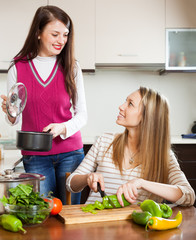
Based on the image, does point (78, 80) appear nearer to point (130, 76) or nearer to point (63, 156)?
point (63, 156)

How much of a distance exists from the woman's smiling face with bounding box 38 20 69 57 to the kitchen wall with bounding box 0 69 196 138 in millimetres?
1720

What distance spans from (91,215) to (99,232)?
12cm

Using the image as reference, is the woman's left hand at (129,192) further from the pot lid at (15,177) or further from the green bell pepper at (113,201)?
the pot lid at (15,177)

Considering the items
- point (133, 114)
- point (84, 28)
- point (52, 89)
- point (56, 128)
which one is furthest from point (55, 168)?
point (84, 28)

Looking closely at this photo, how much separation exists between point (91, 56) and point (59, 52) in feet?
4.50

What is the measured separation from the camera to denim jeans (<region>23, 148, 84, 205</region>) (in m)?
2.01

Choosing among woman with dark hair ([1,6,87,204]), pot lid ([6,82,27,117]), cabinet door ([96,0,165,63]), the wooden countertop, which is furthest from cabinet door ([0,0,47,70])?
the wooden countertop

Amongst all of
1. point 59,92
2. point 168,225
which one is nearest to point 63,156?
point 59,92

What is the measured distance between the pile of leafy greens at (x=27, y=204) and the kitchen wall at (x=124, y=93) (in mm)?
2545

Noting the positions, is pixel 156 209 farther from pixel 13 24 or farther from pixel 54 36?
pixel 13 24

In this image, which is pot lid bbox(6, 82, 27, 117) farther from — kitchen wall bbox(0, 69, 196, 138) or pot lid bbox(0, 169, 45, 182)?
kitchen wall bbox(0, 69, 196, 138)

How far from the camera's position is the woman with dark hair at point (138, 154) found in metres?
1.72

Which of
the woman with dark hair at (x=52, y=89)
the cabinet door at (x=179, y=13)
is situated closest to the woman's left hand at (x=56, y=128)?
the woman with dark hair at (x=52, y=89)

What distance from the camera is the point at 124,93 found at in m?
3.78
